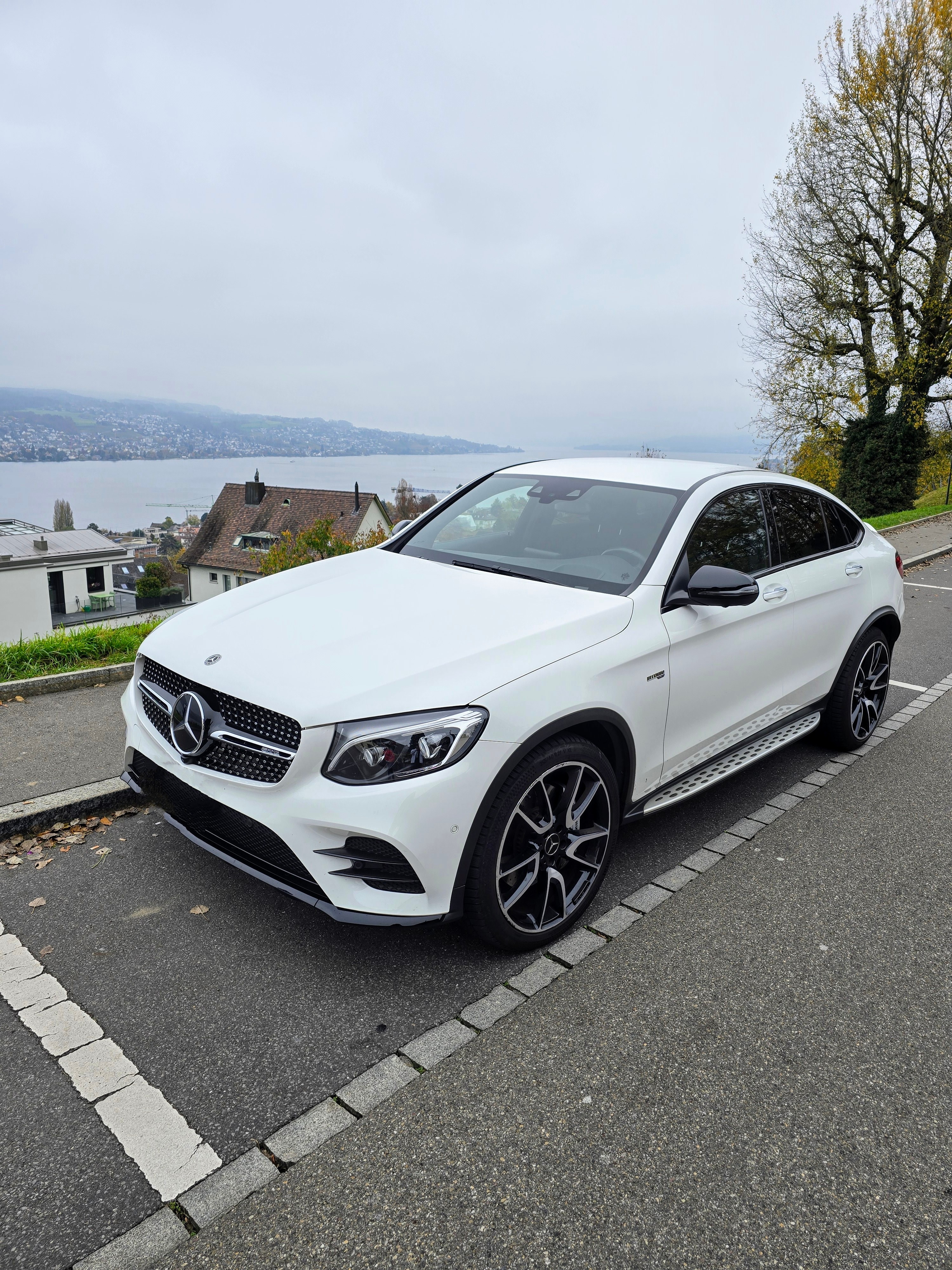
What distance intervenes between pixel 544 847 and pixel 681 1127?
3.18 feet

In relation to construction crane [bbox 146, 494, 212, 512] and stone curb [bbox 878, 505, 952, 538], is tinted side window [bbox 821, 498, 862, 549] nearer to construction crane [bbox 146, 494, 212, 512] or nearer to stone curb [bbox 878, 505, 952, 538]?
stone curb [bbox 878, 505, 952, 538]

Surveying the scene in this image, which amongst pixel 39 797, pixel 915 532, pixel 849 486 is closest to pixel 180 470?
pixel 849 486

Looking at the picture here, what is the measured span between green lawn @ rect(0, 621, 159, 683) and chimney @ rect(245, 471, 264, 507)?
A: 167 feet

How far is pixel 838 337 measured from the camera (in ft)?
84.7

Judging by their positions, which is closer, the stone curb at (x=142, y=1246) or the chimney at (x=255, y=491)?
the stone curb at (x=142, y=1246)

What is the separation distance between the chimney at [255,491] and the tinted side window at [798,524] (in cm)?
5456

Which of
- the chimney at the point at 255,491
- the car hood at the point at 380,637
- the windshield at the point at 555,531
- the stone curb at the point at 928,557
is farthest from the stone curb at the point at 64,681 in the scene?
the chimney at the point at 255,491

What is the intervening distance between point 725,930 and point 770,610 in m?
1.57

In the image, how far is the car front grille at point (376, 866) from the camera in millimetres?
2637

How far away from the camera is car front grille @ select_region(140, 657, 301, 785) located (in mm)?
2736

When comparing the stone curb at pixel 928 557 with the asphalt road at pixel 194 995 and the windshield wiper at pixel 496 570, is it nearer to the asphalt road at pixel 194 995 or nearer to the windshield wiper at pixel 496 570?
the windshield wiper at pixel 496 570

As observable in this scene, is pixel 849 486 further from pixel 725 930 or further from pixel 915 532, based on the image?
pixel 725 930

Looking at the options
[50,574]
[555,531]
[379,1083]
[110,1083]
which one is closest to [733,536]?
[555,531]

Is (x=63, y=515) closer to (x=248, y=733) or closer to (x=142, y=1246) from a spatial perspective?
(x=248, y=733)
